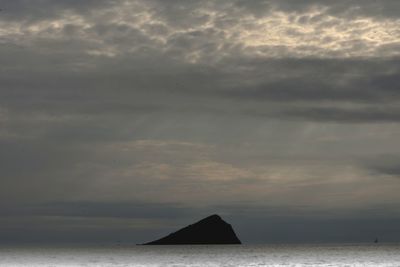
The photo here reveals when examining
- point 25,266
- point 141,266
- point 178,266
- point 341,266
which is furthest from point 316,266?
point 25,266

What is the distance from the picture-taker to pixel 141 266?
144625 millimetres

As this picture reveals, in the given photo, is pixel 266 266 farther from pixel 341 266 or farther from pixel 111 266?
pixel 111 266

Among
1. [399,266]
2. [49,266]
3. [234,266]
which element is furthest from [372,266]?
[49,266]

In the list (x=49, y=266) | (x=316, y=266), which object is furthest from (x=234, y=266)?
(x=49, y=266)

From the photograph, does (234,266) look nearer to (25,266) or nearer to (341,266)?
(341,266)

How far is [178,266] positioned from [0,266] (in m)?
34.3

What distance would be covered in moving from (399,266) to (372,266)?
656cm

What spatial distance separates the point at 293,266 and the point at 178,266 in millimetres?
22687

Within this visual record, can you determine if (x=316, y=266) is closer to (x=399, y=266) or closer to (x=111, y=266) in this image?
(x=399, y=266)

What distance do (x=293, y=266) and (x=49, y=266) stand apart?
4882cm

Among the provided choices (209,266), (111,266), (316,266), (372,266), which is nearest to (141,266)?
(111,266)

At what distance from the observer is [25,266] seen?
458 ft

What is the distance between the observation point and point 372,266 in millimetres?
142125

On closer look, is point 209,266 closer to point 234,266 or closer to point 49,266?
point 234,266
